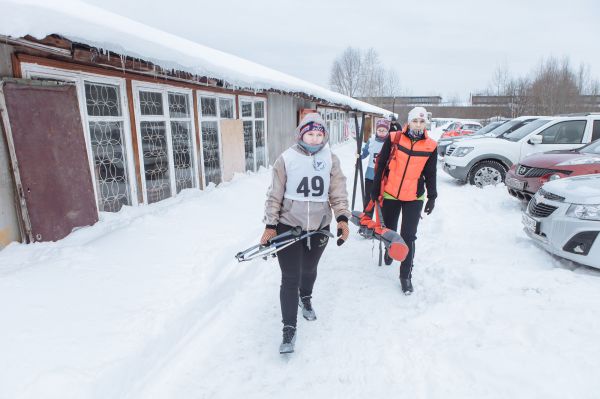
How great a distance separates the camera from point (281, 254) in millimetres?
2709

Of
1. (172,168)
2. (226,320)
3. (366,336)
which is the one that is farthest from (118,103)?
(366,336)

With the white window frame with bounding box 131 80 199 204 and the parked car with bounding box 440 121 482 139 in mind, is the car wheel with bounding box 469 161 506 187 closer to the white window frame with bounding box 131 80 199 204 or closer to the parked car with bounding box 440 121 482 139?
the white window frame with bounding box 131 80 199 204

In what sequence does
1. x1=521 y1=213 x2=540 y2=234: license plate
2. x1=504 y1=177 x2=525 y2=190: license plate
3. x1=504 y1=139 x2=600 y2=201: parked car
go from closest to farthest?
x1=521 y1=213 x2=540 y2=234: license plate < x1=504 y1=139 x2=600 y2=201: parked car < x1=504 y1=177 x2=525 y2=190: license plate

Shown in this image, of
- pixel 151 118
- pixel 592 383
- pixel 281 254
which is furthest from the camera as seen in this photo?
pixel 151 118

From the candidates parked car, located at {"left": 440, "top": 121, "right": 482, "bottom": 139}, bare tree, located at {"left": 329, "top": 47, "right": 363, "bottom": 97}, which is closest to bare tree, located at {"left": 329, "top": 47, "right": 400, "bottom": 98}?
bare tree, located at {"left": 329, "top": 47, "right": 363, "bottom": 97}

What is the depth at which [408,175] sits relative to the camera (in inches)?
134

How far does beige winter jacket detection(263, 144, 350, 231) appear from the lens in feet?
8.78

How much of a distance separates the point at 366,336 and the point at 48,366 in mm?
2404

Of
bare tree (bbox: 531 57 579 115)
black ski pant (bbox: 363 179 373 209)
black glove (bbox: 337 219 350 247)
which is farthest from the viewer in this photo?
bare tree (bbox: 531 57 579 115)

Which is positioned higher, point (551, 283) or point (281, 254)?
point (281, 254)

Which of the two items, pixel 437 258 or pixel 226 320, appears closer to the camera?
pixel 226 320

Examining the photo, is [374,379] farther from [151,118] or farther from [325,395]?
[151,118]

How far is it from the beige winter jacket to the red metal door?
302 centimetres

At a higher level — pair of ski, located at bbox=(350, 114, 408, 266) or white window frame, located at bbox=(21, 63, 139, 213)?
white window frame, located at bbox=(21, 63, 139, 213)
